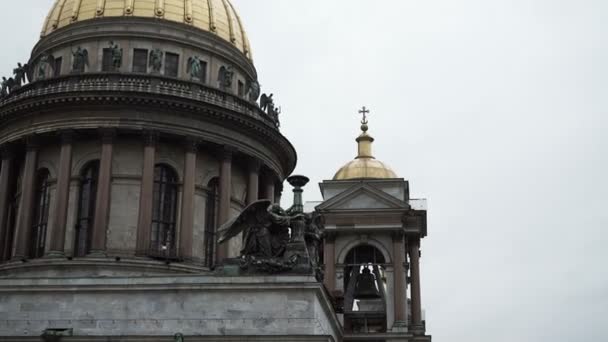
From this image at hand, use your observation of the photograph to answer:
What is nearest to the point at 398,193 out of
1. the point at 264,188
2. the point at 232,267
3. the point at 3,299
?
the point at 264,188

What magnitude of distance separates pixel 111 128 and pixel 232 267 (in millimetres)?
12100

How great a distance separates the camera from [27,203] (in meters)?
40.2

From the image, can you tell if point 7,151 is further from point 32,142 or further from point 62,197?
point 62,197

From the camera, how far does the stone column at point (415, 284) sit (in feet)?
144

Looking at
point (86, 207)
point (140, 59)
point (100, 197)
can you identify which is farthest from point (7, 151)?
point (140, 59)

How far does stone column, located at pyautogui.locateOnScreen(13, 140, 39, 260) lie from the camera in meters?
39.5

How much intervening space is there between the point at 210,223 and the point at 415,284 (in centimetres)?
1050

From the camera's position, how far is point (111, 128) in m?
39.6

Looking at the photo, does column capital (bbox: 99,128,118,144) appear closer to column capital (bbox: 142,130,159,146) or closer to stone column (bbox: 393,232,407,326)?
column capital (bbox: 142,130,159,146)

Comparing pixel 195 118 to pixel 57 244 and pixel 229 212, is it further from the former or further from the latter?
pixel 57 244

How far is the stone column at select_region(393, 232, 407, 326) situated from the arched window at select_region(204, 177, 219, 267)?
8.67 metres

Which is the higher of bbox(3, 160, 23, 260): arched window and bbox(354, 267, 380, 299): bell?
bbox(3, 160, 23, 260): arched window

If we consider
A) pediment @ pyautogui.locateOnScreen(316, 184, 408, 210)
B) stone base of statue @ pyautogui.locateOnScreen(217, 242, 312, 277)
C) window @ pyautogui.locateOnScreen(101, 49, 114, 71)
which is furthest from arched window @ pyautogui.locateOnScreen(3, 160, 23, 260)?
stone base of statue @ pyautogui.locateOnScreen(217, 242, 312, 277)

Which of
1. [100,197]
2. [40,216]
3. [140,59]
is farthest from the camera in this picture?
[140,59]
